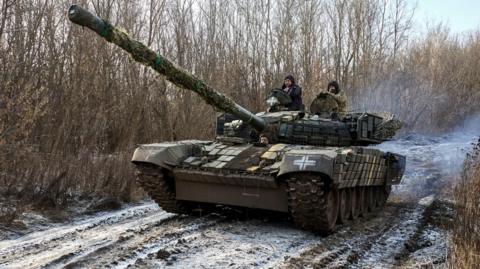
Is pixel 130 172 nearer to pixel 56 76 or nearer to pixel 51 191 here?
pixel 51 191

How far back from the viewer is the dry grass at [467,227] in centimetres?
464

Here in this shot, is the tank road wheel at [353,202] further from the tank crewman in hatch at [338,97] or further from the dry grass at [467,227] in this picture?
the dry grass at [467,227]

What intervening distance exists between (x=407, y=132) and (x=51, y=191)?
1879 centimetres

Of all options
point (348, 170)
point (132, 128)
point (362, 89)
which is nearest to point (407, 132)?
point (362, 89)

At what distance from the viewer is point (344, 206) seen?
8.59 metres

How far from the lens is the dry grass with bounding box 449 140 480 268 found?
4.64 metres

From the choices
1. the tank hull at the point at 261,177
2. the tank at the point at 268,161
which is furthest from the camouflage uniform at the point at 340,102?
the tank hull at the point at 261,177

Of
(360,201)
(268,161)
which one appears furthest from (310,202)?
(360,201)

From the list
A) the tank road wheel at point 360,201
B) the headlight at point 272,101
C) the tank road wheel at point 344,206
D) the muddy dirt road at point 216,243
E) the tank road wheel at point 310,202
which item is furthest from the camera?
the headlight at point 272,101

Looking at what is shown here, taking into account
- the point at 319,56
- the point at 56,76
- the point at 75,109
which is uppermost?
the point at 319,56

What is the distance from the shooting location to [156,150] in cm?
802

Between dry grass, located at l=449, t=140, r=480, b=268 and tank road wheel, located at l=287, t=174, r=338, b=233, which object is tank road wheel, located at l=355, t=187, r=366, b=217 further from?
dry grass, located at l=449, t=140, r=480, b=268

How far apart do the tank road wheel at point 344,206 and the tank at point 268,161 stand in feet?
0.05

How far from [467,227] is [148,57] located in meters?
3.86
